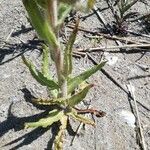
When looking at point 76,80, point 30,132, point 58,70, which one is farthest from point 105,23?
point 30,132

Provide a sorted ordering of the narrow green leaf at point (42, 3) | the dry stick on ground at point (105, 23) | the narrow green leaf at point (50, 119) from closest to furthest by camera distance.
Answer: the narrow green leaf at point (42, 3) → the narrow green leaf at point (50, 119) → the dry stick on ground at point (105, 23)

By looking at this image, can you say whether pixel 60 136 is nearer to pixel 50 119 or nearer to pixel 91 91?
pixel 50 119

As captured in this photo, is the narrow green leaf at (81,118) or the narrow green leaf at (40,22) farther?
the narrow green leaf at (81,118)

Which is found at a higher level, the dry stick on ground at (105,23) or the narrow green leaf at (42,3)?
the dry stick on ground at (105,23)

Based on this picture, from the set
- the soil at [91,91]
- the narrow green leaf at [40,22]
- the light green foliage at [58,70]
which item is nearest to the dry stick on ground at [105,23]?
the soil at [91,91]

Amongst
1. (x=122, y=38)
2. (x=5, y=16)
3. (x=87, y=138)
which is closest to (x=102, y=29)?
(x=122, y=38)

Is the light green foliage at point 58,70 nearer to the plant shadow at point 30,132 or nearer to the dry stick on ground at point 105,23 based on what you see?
the plant shadow at point 30,132

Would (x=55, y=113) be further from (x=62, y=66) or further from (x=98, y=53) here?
(x=98, y=53)
